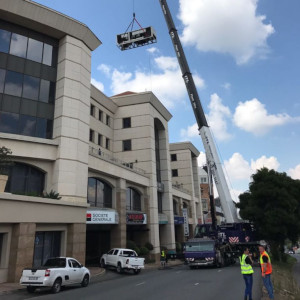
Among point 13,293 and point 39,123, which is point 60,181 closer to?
point 39,123

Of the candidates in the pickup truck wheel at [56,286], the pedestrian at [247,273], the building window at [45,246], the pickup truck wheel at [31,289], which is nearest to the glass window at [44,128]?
the building window at [45,246]

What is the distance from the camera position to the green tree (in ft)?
95.8

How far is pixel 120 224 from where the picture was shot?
104ft

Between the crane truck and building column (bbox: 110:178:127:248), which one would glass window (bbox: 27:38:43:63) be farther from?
building column (bbox: 110:178:127:248)

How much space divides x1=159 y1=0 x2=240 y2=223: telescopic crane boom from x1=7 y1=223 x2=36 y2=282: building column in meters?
17.1

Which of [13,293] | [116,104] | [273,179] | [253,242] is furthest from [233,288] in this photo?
[116,104]

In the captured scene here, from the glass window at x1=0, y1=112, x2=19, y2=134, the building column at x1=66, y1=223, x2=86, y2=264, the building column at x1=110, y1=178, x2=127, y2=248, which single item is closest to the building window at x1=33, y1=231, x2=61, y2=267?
the building column at x1=66, y1=223, x2=86, y2=264

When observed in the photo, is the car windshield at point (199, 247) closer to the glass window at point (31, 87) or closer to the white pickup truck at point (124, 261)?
the white pickup truck at point (124, 261)

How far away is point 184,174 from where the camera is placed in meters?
61.4

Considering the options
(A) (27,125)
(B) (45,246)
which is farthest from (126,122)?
(B) (45,246)

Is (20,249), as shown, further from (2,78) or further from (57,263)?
(2,78)

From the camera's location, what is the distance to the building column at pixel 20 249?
736 inches

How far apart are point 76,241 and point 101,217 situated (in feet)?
13.9

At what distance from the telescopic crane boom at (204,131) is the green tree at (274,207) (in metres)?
2.40
